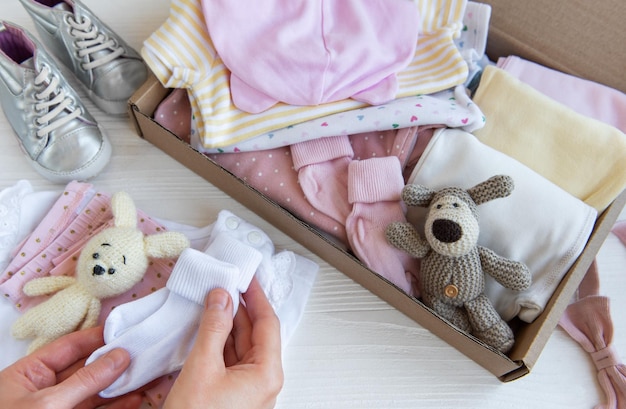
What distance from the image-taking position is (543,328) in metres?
0.62

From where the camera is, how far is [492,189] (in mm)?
636

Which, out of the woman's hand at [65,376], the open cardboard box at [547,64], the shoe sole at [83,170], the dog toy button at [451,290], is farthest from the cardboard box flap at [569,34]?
the woman's hand at [65,376]

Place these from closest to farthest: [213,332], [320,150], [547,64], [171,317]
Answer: [213,332] < [171,317] < [320,150] < [547,64]

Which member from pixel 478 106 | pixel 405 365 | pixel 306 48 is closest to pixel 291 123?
pixel 306 48

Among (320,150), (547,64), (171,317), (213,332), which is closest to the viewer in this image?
(213,332)

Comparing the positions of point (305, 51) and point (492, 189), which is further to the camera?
point (305, 51)

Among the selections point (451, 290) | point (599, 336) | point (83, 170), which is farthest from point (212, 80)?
point (599, 336)

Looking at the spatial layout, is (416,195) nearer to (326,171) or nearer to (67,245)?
(326,171)

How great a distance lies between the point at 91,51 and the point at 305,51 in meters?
0.36

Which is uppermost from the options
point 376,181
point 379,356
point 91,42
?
point 91,42

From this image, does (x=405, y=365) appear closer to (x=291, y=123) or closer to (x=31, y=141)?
(x=291, y=123)

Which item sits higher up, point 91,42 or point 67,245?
point 91,42

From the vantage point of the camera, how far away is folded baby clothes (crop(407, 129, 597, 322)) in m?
0.67

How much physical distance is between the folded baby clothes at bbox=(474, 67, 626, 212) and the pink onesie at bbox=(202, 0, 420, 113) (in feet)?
0.50
